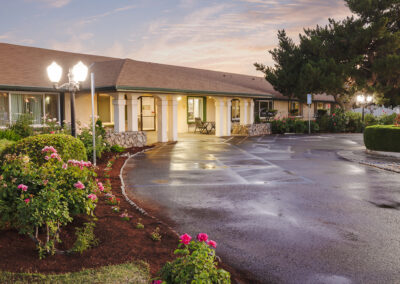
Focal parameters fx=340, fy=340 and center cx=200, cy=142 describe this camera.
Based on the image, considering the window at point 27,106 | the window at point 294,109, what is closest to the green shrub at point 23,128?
the window at point 27,106

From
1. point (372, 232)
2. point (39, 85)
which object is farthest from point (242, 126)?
point (372, 232)

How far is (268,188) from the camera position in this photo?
347 inches

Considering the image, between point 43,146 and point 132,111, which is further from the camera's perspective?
point 132,111

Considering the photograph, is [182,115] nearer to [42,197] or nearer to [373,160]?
[373,160]

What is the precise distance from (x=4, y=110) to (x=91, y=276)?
16030 millimetres

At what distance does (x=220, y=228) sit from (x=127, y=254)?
6.54 ft

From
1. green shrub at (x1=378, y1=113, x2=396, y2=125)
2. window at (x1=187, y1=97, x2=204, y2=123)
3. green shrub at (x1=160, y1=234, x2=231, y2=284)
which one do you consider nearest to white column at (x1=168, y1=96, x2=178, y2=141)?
window at (x1=187, y1=97, x2=204, y2=123)

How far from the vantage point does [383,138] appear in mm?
15531

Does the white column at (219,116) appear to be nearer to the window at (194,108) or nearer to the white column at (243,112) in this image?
the white column at (243,112)

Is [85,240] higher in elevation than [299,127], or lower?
lower

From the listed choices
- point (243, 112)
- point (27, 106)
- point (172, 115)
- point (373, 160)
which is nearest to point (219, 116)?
point (243, 112)

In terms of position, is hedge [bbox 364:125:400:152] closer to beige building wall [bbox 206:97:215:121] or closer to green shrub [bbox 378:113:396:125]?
beige building wall [bbox 206:97:215:121]

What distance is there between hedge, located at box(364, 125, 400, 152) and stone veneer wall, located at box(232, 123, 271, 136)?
10.2 meters

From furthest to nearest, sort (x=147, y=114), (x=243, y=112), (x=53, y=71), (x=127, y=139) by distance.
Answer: (x=243, y=112), (x=147, y=114), (x=127, y=139), (x=53, y=71)
